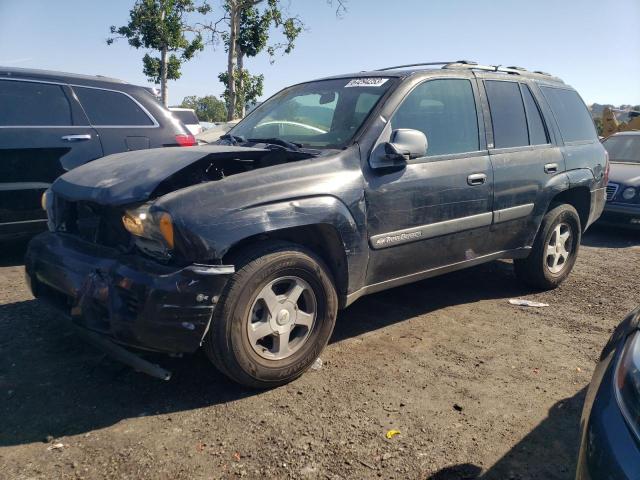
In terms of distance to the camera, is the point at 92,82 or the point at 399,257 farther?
the point at 92,82

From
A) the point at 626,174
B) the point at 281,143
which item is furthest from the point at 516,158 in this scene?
the point at 626,174

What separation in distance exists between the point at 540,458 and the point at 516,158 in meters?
2.56

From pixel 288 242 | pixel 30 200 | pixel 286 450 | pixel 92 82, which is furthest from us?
pixel 92 82

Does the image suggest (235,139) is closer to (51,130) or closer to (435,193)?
(435,193)

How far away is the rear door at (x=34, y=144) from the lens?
5.07m

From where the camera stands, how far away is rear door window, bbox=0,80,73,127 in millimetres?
5168

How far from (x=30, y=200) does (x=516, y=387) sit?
14.9 ft

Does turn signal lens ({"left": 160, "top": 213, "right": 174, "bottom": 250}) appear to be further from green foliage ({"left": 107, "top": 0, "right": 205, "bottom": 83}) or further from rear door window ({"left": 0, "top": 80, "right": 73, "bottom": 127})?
green foliage ({"left": 107, "top": 0, "right": 205, "bottom": 83})

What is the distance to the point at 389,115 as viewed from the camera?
3.69 metres

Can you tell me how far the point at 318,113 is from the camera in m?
4.10

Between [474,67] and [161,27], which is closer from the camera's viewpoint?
[474,67]

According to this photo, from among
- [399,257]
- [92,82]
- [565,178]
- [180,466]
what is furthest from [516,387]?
[92,82]

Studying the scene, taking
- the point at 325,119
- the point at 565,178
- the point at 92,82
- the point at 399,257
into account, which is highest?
A: the point at 92,82

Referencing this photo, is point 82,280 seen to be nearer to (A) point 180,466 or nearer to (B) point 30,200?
(A) point 180,466
